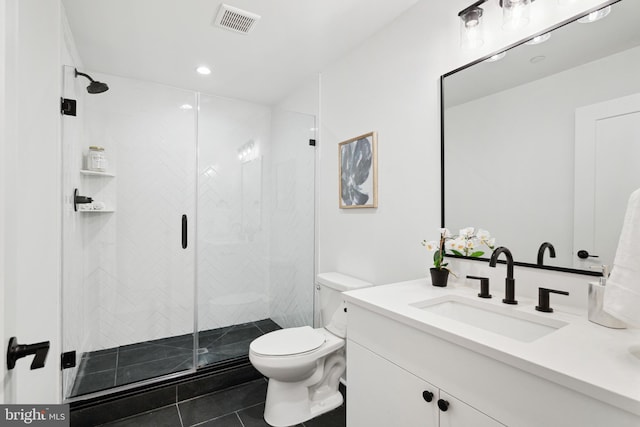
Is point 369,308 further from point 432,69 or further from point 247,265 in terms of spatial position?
point 247,265

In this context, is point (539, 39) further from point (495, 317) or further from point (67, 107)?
point (67, 107)

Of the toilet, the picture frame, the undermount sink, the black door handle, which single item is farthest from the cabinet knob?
the picture frame

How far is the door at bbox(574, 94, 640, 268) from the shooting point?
1031 millimetres

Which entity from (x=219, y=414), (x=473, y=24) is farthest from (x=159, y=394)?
(x=473, y=24)

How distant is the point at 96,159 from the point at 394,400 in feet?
8.48

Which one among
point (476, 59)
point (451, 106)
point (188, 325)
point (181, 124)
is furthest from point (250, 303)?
point (476, 59)

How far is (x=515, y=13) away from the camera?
128 cm

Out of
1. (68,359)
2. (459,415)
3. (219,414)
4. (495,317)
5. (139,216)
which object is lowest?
(219,414)

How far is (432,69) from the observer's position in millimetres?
1680

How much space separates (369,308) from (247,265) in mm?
1717

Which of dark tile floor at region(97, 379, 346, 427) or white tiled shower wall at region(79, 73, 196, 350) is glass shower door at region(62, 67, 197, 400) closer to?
white tiled shower wall at region(79, 73, 196, 350)

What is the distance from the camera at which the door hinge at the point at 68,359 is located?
1.84 metres

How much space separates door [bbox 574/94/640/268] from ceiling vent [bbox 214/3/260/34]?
69.7 inches

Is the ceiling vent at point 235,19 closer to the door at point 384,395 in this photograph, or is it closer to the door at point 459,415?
the door at point 384,395
